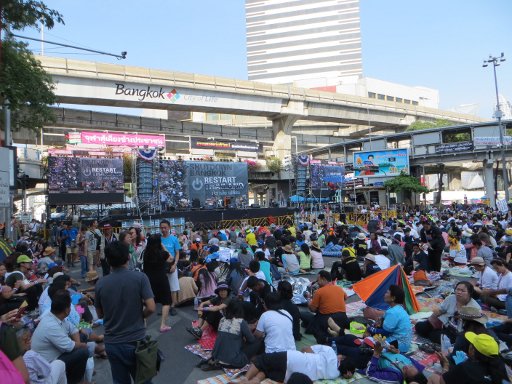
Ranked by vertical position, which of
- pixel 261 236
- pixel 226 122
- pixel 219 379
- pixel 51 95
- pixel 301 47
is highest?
pixel 301 47

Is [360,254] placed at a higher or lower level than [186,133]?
lower

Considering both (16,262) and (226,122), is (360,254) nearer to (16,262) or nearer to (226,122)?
(16,262)

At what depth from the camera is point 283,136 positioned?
43875 millimetres

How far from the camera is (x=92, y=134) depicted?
32469 millimetres

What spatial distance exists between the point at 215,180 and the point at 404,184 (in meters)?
19.1

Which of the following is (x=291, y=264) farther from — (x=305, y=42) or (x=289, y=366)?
(x=305, y=42)

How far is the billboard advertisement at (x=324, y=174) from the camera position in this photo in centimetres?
3275

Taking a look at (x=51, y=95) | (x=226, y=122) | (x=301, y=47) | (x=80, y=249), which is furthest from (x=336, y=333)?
(x=301, y=47)

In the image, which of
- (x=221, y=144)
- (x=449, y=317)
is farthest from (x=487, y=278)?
(x=221, y=144)

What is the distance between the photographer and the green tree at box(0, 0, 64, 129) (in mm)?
11430

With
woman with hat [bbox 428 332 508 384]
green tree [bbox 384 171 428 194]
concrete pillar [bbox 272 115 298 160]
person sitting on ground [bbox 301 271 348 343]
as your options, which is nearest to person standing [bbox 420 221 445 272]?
person sitting on ground [bbox 301 271 348 343]

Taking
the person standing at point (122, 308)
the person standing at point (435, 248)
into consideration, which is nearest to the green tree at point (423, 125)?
the person standing at point (435, 248)

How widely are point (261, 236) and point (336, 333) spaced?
33.5 feet

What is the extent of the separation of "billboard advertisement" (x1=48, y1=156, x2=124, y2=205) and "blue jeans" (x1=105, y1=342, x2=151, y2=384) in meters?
20.9
